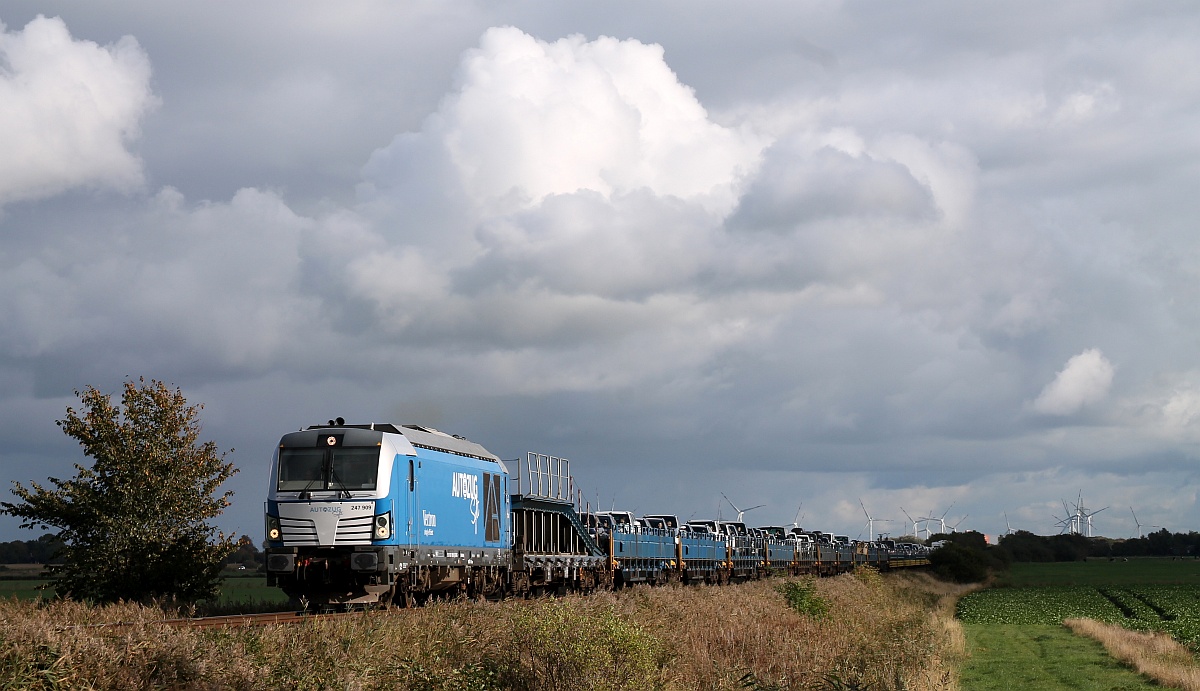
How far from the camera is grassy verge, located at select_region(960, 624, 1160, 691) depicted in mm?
36812

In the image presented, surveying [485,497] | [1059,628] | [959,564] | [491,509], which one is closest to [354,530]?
[485,497]

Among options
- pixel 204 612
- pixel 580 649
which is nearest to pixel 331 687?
pixel 580 649

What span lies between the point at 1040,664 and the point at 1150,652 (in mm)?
6568

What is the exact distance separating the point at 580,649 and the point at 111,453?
66.4 feet

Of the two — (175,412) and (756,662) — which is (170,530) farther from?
(756,662)

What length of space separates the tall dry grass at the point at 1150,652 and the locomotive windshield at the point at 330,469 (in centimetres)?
2532

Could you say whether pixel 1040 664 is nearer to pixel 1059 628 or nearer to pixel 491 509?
pixel 1059 628

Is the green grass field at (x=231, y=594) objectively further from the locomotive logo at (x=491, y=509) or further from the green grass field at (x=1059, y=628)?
the green grass field at (x=1059, y=628)

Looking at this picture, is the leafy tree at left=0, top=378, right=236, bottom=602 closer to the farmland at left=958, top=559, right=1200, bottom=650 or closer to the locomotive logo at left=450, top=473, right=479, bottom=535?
the locomotive logo at left=450, top=473, right=479, bottom=535

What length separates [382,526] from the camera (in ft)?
89.2

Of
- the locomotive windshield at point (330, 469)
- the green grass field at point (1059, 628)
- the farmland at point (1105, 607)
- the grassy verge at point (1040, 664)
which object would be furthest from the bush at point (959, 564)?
the locomotive windshield at point (330, 469)

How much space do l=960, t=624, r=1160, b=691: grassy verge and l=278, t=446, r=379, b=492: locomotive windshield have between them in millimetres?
19334

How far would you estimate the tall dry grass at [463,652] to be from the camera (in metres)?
14.1

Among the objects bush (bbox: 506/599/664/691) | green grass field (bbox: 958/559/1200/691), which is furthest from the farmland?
bush (bbox: 506/599/664/691)
